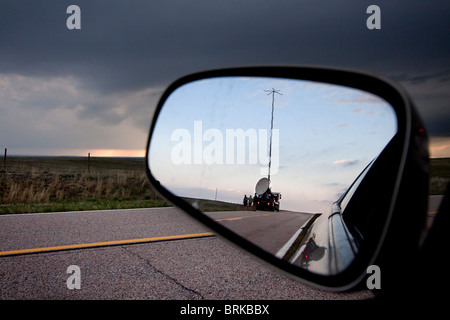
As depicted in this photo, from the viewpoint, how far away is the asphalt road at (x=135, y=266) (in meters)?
3.44

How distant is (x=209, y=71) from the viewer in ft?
6.02

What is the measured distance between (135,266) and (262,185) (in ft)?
10.8

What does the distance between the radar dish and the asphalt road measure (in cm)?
20

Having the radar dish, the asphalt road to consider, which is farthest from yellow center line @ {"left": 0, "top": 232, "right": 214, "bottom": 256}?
the radar dish

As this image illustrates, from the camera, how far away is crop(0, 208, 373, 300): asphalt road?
344 centimetres

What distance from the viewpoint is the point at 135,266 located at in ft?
13.8

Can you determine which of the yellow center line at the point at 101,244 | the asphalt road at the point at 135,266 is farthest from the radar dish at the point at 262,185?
the yellow center line at the point at 101,244

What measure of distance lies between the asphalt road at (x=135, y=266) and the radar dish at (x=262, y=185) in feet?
0.65

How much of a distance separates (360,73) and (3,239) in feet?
19.7

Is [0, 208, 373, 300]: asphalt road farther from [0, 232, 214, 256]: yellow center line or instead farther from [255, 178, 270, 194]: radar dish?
[255, 178, 270, 194]: radar dish

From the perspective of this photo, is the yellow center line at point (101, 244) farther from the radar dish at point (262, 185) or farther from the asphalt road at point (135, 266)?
the radar dish at point (262, 185)

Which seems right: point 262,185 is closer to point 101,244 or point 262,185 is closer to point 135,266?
point 135,266

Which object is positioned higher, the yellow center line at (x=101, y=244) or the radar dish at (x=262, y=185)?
the radar dish at (x=262, y=185)

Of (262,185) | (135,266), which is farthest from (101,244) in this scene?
(262,185)
